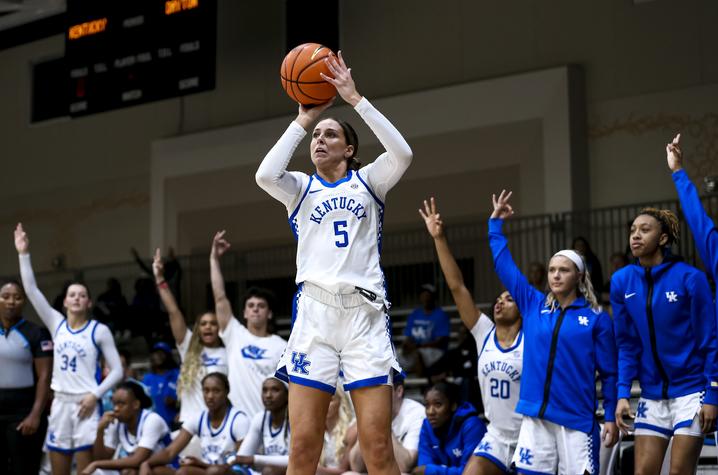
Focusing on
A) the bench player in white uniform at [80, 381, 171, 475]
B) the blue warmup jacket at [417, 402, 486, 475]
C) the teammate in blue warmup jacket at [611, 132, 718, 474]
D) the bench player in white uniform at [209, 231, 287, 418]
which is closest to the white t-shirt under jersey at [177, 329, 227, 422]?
the bench player in white uniform at [80, 381, 171, 475]

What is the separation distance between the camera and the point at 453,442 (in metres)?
8.20

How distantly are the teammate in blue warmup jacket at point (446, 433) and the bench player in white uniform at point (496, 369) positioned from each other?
44 centimetres

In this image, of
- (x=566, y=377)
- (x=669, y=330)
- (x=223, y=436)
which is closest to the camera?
(x=669, y=330)

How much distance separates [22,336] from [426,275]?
6.85 meters

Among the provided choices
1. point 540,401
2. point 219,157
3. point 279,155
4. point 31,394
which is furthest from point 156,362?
point 279,155

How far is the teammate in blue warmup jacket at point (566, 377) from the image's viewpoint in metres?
6.82

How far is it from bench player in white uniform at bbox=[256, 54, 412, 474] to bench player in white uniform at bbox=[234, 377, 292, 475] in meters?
3.81

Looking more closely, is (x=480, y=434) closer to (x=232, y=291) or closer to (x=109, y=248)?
(x=232, y=291)

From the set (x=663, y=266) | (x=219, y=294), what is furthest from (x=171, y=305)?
(x=663, y=266)

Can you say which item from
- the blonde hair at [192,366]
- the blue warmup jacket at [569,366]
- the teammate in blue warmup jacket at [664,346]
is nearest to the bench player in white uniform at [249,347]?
the blonde hair at [192,366]

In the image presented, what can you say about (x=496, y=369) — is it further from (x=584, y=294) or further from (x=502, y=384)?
(x=584, y=294)

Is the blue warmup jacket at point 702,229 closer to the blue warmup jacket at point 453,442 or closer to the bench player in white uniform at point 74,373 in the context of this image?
the blue warmup jacket at point 453,442

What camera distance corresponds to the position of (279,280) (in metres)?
17.1

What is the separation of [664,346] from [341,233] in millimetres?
2418
